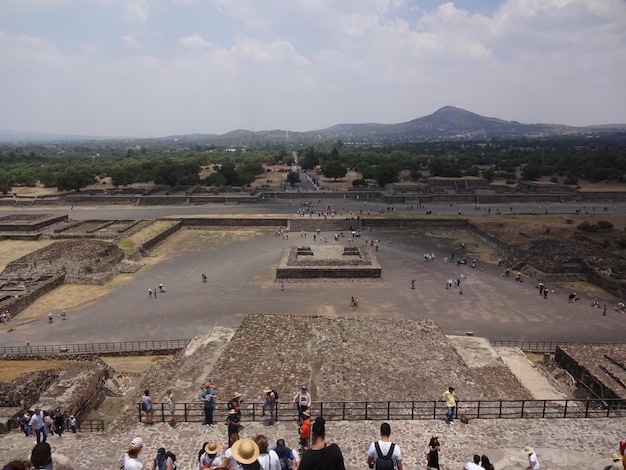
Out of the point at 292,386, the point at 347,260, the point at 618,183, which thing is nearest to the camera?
the point at 292,386

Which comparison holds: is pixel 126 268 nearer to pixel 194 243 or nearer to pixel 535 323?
pixel 194 243

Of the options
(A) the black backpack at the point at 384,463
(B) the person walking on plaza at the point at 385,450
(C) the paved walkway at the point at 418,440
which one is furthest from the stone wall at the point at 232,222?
(A) the black backpack at the point at 384,463

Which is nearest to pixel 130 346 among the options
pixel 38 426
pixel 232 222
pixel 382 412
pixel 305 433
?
pixel 38 426

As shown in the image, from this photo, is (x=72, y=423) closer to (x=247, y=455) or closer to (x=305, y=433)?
(x=305, y=433)

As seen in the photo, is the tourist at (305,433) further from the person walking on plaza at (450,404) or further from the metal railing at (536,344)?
→ the metal railing at (536,344)

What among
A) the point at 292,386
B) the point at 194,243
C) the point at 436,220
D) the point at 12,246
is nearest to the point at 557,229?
the point at 436,220
